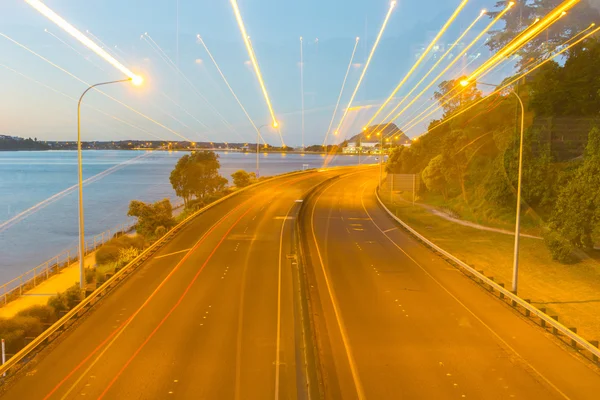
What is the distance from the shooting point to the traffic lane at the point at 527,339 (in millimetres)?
13445

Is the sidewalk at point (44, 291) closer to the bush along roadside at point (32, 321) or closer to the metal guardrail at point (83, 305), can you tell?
the bush along roadside at point (32, 321)

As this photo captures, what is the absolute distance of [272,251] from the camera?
99.4 feet

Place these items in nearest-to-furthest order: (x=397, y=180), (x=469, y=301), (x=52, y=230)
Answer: (x=469, y=301) → (x=397, y=180) → (x=52, y=230)

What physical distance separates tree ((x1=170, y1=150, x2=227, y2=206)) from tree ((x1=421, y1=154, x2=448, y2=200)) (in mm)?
30807

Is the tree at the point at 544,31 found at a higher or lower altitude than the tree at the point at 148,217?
higher

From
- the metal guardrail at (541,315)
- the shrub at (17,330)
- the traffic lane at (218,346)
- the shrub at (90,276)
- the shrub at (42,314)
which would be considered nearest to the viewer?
the traffic lane at (218,346)

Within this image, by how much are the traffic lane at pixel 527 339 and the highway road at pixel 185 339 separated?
273 inches

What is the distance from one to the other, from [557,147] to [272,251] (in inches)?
941

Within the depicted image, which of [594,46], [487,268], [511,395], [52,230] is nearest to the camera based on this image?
[511,395]

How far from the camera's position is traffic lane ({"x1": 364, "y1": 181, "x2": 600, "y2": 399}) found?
13.4m

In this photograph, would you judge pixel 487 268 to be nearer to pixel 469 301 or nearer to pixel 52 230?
pixel 469 301

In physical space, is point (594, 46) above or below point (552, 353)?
above

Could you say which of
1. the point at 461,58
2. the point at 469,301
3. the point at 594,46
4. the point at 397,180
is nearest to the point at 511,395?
the point at 469,301

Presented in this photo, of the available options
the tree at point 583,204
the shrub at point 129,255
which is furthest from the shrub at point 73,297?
the tree at point 583,204
